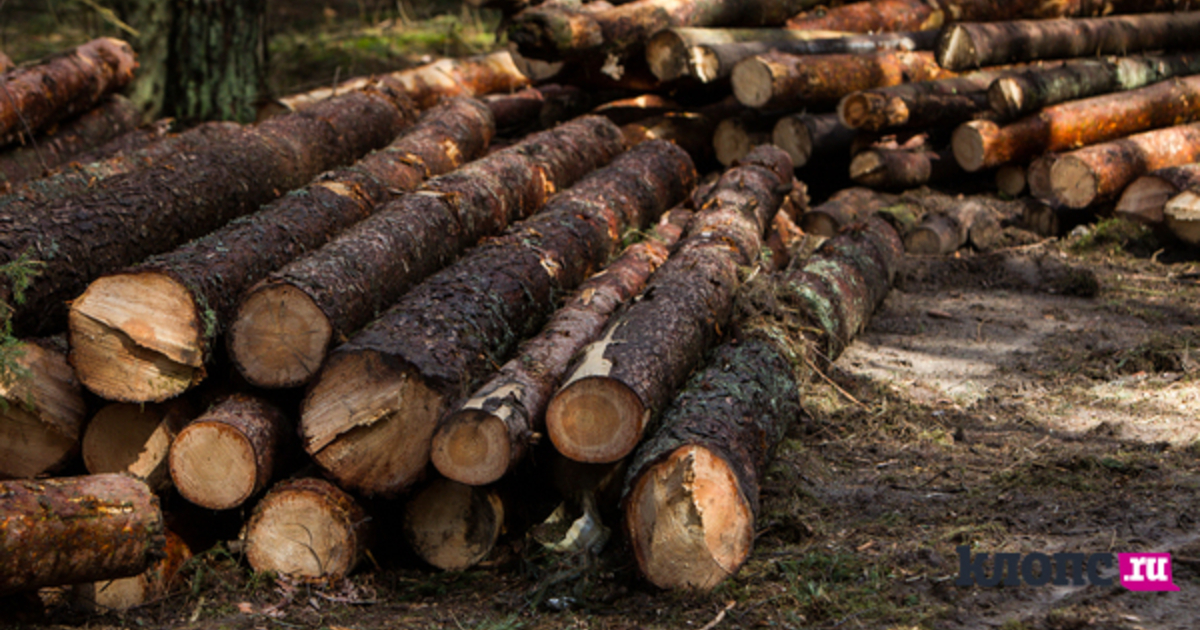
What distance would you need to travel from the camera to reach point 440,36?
12562mm

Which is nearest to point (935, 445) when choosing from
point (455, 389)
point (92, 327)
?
point (455, 389)

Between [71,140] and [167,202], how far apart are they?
2.84 metres

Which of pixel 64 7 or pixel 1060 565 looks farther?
pixel 64 7

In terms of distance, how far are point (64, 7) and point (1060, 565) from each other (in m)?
13.3

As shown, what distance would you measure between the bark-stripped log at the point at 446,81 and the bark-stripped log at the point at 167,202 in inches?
57.7

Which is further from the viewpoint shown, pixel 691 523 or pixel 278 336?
pixel 278 336

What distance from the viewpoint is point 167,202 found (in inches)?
187

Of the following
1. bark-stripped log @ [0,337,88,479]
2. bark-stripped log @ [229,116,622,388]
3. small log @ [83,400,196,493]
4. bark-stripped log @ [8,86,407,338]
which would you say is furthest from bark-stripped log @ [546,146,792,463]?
bark-stripped log @ [8,86,407,338]

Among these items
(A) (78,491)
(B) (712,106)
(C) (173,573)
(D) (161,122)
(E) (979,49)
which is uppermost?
(E) (979,49)

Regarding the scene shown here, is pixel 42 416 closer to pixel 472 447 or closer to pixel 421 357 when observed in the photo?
pixel 421 357

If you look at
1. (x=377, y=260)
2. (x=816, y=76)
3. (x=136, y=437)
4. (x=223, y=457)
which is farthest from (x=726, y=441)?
(x=816, y=76)

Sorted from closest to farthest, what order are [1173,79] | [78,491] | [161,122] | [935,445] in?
[78,491], [935,445], [161,122], [1173,79]

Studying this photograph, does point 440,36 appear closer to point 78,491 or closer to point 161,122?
point 161,122

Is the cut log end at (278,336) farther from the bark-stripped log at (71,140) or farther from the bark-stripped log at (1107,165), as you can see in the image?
the bark-stripped log at (1107,165)
